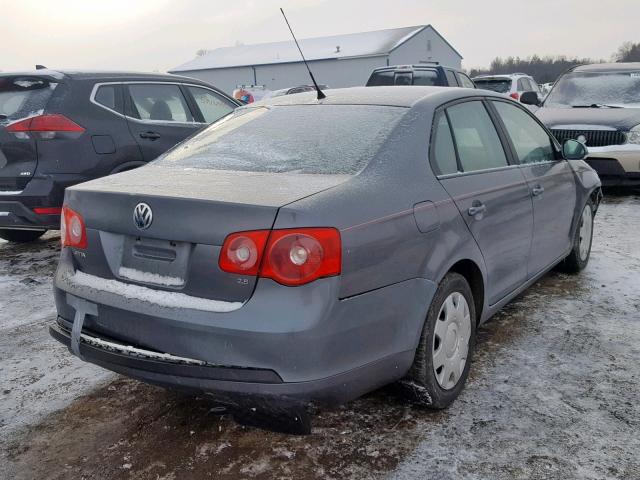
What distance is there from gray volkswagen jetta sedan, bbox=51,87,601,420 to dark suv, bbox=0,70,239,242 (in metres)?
2.20

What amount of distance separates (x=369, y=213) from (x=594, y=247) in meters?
4.30

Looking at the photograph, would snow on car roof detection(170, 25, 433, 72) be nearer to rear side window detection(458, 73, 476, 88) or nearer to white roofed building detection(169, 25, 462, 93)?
white roofed building detection(169, 25, 462, 93)

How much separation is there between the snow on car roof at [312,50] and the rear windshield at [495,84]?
29723mm

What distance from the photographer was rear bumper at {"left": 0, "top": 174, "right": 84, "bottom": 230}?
506 centimetres

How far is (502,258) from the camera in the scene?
11.3ft

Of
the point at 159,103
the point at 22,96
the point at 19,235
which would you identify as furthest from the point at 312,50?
the point at 22,96

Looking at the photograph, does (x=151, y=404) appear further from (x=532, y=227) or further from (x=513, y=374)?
(x=532, y=227)

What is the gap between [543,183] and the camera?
13.2ft

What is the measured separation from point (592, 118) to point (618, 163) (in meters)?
0.79

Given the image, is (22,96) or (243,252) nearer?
(243,252)

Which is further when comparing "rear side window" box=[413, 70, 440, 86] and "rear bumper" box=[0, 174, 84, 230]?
"rear side window" box=[413, 70, 440, 86]

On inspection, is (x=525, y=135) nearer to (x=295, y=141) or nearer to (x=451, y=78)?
(x=295, y=141)

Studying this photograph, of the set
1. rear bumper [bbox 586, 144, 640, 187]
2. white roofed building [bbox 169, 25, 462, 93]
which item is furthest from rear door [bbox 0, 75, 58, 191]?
white roofed building [bbox 169, 25, 462, 93]

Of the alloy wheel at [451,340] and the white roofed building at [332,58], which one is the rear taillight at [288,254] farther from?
the white roofed building at [332,58]
